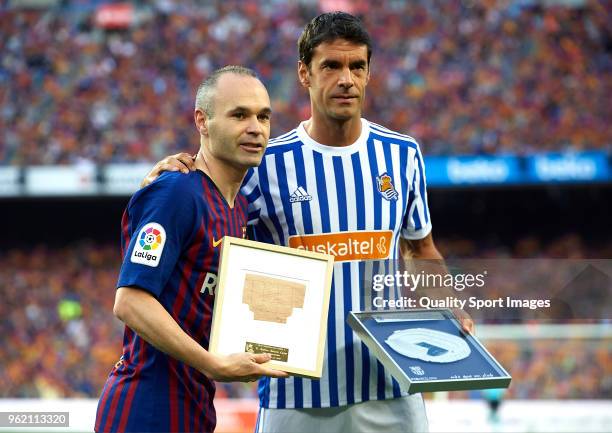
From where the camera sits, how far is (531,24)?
17.0 metres

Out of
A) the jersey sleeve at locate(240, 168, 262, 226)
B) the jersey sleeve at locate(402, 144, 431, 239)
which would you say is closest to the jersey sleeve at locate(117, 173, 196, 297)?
the jersey sleeve at locate(240, 168, 262, 226)

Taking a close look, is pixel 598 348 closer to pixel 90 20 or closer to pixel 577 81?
pixel 577 81

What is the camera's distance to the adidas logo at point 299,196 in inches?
117

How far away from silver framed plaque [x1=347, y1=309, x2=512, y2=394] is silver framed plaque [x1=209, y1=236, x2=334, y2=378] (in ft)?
0.74

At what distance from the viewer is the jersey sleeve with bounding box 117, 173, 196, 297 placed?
232 centimetres

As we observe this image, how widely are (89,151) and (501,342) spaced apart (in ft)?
43.5

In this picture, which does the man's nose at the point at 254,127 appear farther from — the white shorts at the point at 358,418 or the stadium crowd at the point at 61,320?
the stadium crowd at the point at 61,320

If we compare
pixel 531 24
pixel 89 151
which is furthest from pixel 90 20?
pixel 531 24

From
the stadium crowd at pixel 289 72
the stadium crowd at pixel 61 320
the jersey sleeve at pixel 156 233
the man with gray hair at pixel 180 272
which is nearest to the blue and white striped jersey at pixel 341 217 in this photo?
the man with gray hair at pixel 180 272

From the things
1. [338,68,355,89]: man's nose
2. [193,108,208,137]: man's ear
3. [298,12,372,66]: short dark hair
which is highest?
[298,12,372,66]: short dark hair

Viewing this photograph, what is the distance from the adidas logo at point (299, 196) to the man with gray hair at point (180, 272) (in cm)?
44

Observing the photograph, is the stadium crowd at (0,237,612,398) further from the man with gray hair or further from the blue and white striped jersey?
the man with gray hair

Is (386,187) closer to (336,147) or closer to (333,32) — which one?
(336,147)
